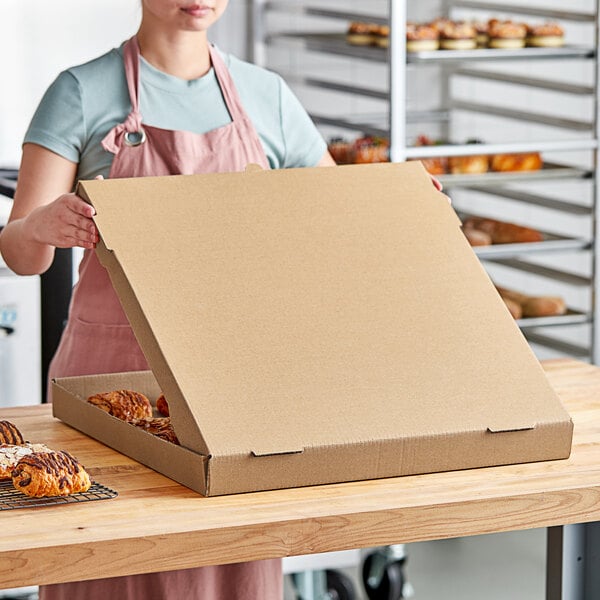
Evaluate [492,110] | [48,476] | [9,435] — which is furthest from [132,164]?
[492,110]

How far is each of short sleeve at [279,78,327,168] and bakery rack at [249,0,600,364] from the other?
1583 mm

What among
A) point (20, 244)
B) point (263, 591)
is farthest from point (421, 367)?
point (20, 244)

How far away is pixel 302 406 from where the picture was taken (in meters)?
1.23

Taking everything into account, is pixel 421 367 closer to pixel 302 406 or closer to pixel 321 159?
pixel 302 406

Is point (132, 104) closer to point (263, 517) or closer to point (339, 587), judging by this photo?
point (263, 517)

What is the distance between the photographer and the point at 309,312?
1.32 meters

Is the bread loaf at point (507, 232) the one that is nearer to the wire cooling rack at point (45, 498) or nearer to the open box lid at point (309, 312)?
the open box lid at point (309, 312)

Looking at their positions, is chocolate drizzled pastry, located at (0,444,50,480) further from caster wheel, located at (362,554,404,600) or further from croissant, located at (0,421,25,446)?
caster wheel, located at (362,554,404,600)

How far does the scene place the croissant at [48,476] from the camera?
46.3 inches

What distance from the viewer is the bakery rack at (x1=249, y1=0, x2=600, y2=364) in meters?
3.57

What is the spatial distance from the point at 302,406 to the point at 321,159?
817 mm

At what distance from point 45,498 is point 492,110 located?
3126 millimetres

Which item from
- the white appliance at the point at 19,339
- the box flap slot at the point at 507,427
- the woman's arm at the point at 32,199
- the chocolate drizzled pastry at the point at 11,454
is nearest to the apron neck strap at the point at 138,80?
the woman's arm at the point at 32,199

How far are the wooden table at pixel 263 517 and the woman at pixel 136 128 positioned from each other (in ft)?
1.79
